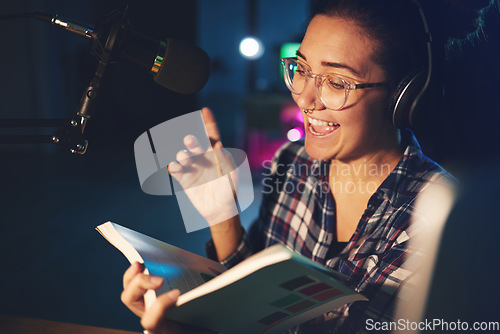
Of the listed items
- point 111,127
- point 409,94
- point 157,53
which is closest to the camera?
point 157,53

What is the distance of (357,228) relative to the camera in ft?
3.10

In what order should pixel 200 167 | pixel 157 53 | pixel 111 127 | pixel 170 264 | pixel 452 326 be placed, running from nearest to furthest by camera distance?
pixel 452 326, pixel 157 53, pixel 170 264, pixel 200 167, pixel 111 127

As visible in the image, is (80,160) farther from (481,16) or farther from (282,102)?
Result: (481,16)

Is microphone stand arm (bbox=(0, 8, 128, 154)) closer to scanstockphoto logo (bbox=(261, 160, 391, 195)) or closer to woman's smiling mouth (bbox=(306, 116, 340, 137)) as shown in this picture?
woman's smiling mouth (bbox=(306, 116, 340, 137))

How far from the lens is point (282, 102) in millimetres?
4051

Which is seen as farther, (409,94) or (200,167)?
(200,167)

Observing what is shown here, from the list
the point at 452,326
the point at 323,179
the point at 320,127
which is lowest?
the point at 452,326

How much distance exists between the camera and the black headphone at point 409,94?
0.87 meters

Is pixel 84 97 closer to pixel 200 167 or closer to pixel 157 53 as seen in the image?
pixel 157 53

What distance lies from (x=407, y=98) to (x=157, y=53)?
1.78ft

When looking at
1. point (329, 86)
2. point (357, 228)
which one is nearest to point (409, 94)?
point (329, 86)

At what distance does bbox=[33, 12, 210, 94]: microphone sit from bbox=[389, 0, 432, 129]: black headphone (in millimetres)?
436

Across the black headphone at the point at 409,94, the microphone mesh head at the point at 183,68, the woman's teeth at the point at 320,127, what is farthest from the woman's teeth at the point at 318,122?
the microphone mesh head at the point at 183,68

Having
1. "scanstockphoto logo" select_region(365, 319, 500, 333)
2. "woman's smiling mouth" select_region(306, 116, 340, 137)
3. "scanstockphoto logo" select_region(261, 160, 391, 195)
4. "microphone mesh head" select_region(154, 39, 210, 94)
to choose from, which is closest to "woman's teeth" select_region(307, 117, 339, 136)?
"woman's smiling mouth" select_region(306, 116, 340, 137)
